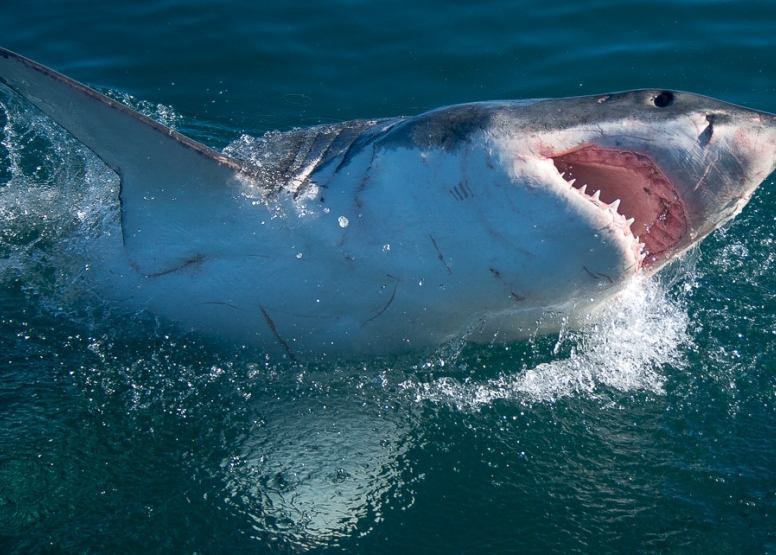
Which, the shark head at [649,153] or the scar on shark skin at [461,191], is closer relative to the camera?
the shark head at [649,153]

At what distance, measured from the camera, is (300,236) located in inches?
119

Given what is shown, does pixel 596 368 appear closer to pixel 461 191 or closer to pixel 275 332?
pixel 461 191

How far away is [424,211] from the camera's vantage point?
9.45 feet

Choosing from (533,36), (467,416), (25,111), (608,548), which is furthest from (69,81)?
(533,36)

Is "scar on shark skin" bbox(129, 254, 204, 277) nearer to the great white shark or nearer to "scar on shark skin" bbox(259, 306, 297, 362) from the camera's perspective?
the great white shark

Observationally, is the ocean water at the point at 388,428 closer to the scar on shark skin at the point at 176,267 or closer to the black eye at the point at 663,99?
the scar on shark skin at the point at 176,267

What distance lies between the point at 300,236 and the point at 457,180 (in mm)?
661

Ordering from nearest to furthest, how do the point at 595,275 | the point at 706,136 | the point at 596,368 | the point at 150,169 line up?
the point at 706,136 < the point at 595,275 < the point at 150,169 < the point at 596,368

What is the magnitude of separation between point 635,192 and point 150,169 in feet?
5.99

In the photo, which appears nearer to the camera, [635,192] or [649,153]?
[649,153]

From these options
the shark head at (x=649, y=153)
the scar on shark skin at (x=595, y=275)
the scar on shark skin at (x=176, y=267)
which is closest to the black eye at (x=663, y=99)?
the shark head at (x=649, y=153)

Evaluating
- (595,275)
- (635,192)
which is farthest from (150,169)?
(635,192)

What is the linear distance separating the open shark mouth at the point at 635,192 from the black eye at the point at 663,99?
200 millimetres

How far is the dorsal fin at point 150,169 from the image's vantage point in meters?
2.83
